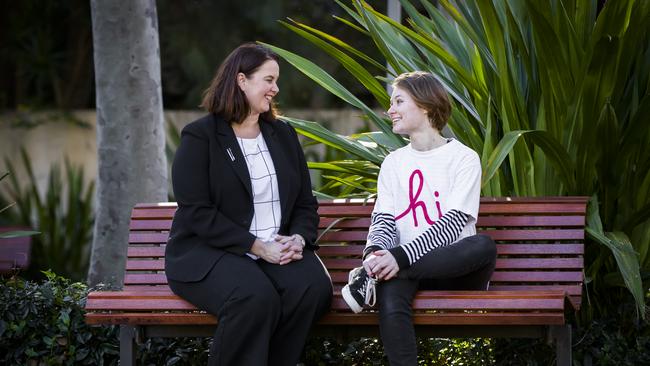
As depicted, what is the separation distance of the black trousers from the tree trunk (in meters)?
2.00

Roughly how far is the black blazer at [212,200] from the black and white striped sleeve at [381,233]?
25cm

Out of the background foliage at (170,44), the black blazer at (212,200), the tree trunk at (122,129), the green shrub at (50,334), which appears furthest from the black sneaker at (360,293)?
the background foliage at (170,44)

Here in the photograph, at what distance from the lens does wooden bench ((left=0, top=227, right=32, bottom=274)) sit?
505 cm

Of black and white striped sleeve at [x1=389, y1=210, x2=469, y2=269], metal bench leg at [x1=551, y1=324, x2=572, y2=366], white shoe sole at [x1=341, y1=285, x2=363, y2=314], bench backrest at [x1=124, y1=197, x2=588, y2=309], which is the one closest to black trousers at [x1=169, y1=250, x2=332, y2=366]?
white shoe sole at [x1=341, y1=285, x2=363, y2=314]

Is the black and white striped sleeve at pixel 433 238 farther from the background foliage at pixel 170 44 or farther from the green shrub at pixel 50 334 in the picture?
the background foliage at pixel 170 44

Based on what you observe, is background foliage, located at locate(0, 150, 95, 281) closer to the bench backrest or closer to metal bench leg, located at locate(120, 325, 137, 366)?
the bench backrest

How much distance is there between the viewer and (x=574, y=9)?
470 centimetres

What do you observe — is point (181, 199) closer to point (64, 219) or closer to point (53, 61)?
point (64, 219)

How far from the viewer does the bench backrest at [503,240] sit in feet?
14.6

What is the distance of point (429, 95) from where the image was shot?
4.32 m

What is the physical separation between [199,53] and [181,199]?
6.30 metres

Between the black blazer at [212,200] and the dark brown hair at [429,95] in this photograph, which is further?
the dark brown hair at [429,95]

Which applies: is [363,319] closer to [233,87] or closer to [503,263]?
[503,263]

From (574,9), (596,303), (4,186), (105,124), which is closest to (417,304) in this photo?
(596,303)
